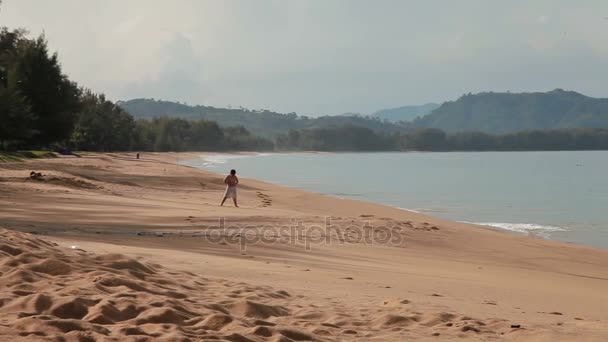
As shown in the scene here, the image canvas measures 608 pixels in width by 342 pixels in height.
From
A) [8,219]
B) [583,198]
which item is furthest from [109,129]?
[8,219]

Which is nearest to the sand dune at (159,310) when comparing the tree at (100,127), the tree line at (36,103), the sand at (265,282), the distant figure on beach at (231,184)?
the sand at (265,282)

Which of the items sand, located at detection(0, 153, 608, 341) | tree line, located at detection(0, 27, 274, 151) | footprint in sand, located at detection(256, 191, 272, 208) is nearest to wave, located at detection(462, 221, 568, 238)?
sand, located at detection(0, 153, 608, 341)

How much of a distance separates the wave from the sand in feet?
21.8

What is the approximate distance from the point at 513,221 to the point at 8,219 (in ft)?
68.0

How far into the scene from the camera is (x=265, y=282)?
336 inches

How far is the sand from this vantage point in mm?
5879

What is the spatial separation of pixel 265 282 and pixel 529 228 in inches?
752

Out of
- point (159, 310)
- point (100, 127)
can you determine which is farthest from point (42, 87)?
point (159, 310)

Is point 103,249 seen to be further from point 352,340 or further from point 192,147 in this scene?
point 192,147

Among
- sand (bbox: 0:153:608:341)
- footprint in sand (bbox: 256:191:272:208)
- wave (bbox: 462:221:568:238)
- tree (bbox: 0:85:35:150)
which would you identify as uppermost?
tree (bbox: 0:85:35:150)

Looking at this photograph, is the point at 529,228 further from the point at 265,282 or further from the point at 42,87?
the point at 42,87

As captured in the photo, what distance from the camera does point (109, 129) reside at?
8975cm

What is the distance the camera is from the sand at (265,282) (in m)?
5.88

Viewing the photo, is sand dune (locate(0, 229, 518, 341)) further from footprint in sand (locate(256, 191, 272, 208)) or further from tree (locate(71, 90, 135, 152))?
tree (locate(71, 90, 135, 152))
